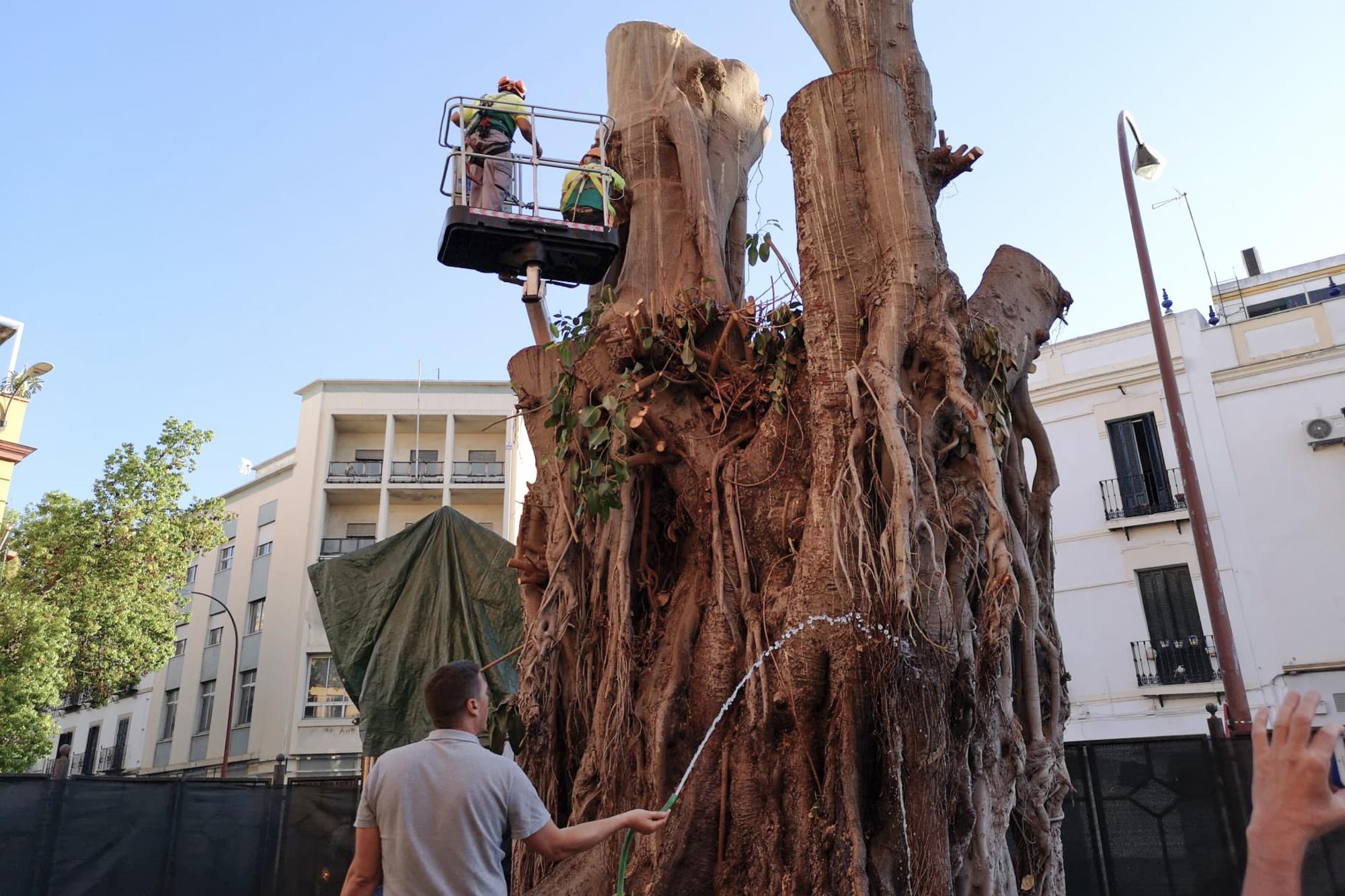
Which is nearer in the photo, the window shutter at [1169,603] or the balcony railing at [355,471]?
the window shutter at [1169,603]

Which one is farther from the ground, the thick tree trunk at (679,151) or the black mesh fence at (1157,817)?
the thick tree trunk at (679,151)

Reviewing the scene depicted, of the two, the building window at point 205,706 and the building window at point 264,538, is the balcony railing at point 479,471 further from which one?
the building window at point 205,706

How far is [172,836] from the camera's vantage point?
309 inches

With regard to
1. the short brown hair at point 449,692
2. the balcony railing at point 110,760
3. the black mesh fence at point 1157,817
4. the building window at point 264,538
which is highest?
the building window at point 264,538

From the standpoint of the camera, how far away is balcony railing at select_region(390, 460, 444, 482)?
29750 millimetres

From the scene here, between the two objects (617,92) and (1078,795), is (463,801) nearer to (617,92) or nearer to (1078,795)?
(1078,795)

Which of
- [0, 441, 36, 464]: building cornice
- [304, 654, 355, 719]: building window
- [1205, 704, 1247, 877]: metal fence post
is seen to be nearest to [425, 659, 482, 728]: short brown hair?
[1205, 704, 1247, 877]: metal fence post

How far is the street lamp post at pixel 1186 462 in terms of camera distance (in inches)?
330

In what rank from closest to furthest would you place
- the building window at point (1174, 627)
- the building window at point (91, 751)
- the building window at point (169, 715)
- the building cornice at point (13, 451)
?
the building window at point (1174, 627), the building cornice at point (13, 451), the building window at point (169, 715), the building window at point (91, 751)

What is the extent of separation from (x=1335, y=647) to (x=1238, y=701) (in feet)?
27.5

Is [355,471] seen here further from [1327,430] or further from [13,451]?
[1327,430]

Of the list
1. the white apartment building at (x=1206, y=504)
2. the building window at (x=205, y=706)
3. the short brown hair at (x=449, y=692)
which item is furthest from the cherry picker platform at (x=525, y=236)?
the building window at (x=205, y=706)

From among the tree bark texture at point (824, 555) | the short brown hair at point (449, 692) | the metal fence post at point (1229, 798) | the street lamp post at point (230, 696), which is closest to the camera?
the short brown hair at point (449, 692)

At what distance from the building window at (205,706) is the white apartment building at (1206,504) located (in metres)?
23.5
